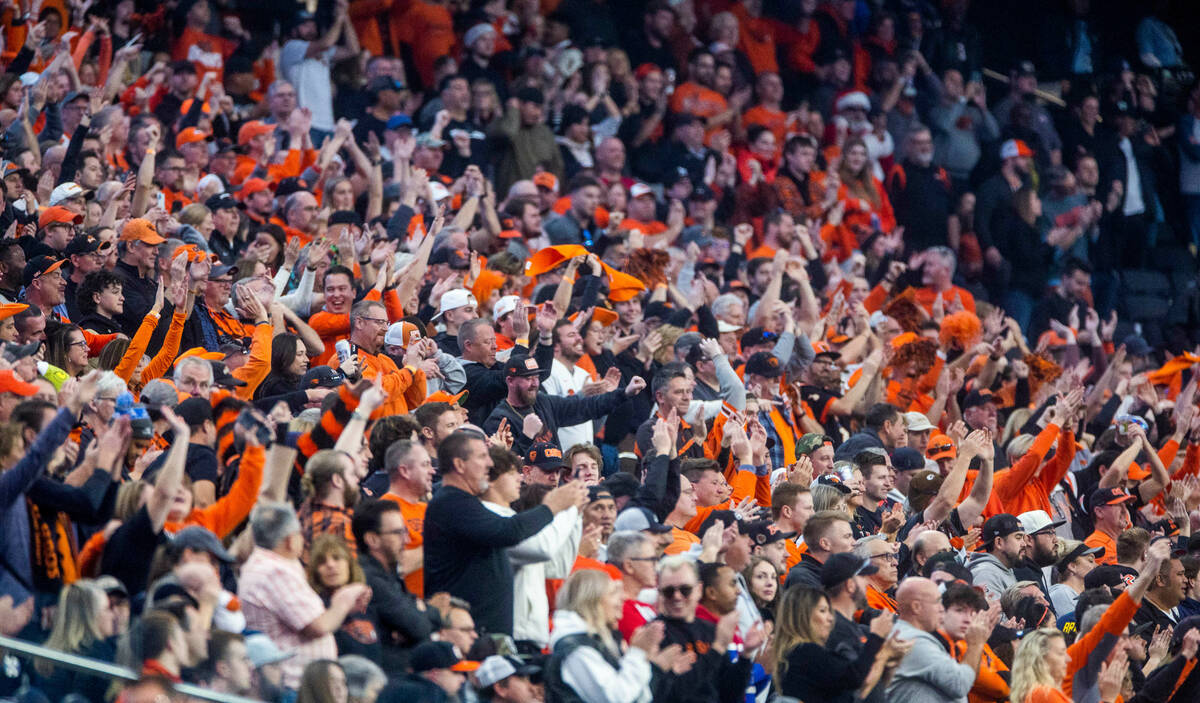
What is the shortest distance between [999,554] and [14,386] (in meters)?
4.97

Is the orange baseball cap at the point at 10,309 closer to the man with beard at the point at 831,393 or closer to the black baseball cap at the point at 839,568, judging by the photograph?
the black baseball cap at the point at 839,568

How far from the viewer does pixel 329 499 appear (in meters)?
5.72

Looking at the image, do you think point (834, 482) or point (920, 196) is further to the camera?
point (920, 196)

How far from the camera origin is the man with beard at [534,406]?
8180 mm

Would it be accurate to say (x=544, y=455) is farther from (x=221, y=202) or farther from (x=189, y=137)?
(x=189, y=137)

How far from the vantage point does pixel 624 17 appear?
642 inches

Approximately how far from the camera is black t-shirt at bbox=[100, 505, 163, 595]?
17.7ft

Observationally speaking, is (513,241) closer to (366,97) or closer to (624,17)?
(366,97)

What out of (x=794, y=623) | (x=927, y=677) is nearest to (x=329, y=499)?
(x=794, y=623)

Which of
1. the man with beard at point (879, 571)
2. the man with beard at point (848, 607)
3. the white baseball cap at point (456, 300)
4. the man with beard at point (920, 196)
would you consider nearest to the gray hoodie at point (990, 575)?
the man with beard at point (879, 571)

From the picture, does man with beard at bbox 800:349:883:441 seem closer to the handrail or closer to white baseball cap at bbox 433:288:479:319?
white baseball cap at bbox 433:288:479:319

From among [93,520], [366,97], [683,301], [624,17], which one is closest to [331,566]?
[93,520]

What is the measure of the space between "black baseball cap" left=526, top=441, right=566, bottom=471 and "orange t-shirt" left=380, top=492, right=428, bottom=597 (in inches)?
55.8

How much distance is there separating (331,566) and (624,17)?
11.8 metres
